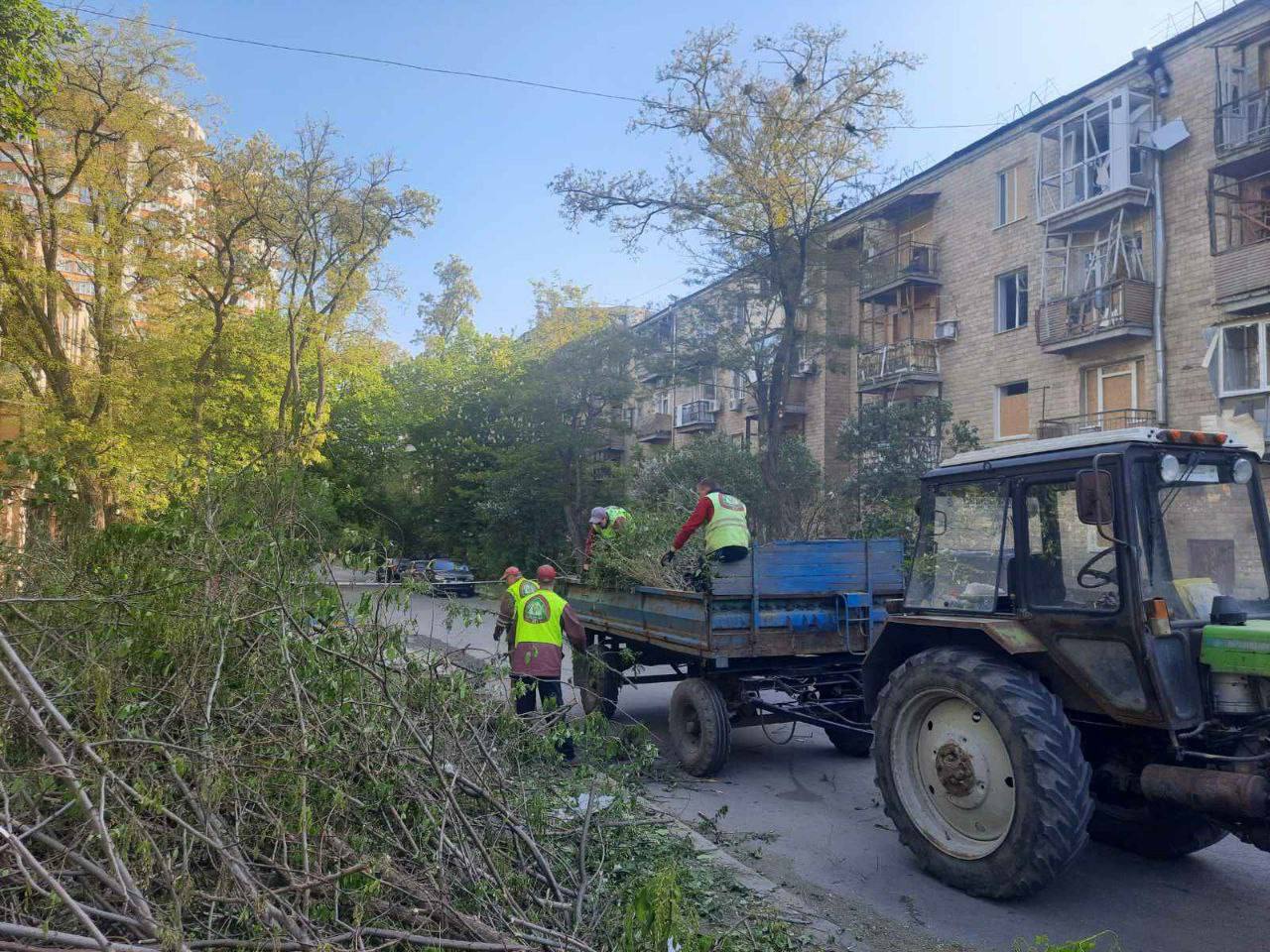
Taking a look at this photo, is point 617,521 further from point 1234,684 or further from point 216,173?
point 216,173

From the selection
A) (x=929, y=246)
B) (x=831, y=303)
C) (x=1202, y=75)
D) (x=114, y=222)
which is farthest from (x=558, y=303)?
(x=1202, y=75)

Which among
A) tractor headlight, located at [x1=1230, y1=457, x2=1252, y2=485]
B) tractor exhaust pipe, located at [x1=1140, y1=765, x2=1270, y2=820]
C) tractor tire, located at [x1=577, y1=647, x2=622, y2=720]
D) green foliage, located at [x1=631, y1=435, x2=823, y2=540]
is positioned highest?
green foliage, located at [x1=631, y1=435, x2=823, y2=540]

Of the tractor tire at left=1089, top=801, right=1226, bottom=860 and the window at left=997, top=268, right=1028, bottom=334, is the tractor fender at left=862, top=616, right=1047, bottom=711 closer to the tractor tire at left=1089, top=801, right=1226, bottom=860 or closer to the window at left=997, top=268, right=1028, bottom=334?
the tractor tire at left=1089, top=801, right=1226, bottom=860

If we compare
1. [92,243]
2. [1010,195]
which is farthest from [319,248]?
[1010,195]

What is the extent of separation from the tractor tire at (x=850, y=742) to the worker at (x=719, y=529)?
68.1 inches

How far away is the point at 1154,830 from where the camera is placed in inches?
219

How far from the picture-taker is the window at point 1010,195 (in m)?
23.1

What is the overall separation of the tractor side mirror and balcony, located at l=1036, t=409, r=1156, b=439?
16.7 meters

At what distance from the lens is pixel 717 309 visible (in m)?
25.7

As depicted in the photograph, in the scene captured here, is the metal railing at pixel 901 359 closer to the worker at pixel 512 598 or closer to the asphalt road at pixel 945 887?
the worker at pixel 512 598

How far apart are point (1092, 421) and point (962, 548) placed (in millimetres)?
17002

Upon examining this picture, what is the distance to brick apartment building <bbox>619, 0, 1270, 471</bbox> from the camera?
1783 centimetres

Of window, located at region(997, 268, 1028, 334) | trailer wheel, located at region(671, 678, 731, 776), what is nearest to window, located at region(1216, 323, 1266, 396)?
window, located at region(997, 268, 1028, 334)

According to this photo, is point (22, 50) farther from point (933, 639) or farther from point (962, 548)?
point (933, 639)
